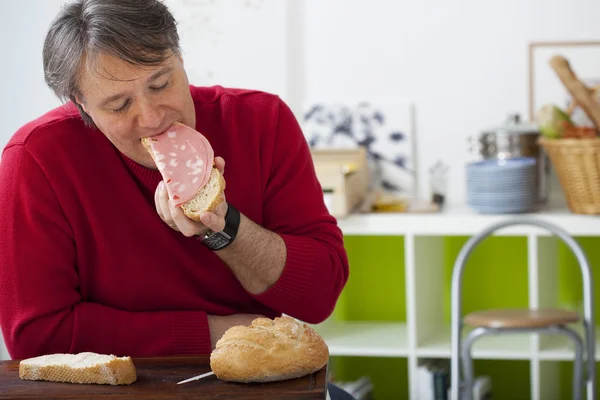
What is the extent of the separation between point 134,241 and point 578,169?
1.80 metres

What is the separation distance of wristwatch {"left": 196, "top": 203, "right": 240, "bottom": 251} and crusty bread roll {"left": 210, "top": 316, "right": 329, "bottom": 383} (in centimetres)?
20

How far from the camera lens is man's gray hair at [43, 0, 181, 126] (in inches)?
59.9

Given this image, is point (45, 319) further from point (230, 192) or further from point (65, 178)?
point (230, 192)

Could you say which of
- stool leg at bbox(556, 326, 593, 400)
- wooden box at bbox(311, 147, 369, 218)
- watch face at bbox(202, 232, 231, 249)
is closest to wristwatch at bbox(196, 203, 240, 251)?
watch face at bbox(202, 232, 231, 249)

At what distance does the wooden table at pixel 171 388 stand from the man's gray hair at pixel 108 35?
531 mm

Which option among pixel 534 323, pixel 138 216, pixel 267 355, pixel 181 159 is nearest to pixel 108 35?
pixel 181 159

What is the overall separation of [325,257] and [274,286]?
0.12m

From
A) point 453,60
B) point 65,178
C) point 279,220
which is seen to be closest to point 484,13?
point 453,60

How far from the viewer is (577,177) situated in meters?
3.03

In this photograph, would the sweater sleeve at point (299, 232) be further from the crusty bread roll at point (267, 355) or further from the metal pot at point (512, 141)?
the metal pot at point (512, 141)

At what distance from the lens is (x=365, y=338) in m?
3.35

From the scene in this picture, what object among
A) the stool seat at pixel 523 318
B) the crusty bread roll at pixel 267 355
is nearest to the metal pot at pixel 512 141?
the stool seat at pixel 523 318

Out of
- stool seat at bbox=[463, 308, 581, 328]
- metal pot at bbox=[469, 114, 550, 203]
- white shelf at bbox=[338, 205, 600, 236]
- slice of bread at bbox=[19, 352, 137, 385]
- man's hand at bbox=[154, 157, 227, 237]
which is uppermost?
man's hand at bbox=[154, 157, 227, 237]

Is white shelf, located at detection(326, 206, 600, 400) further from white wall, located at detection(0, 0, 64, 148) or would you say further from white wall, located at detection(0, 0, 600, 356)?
white wall, located at detection(0, 0, 64, 148)
